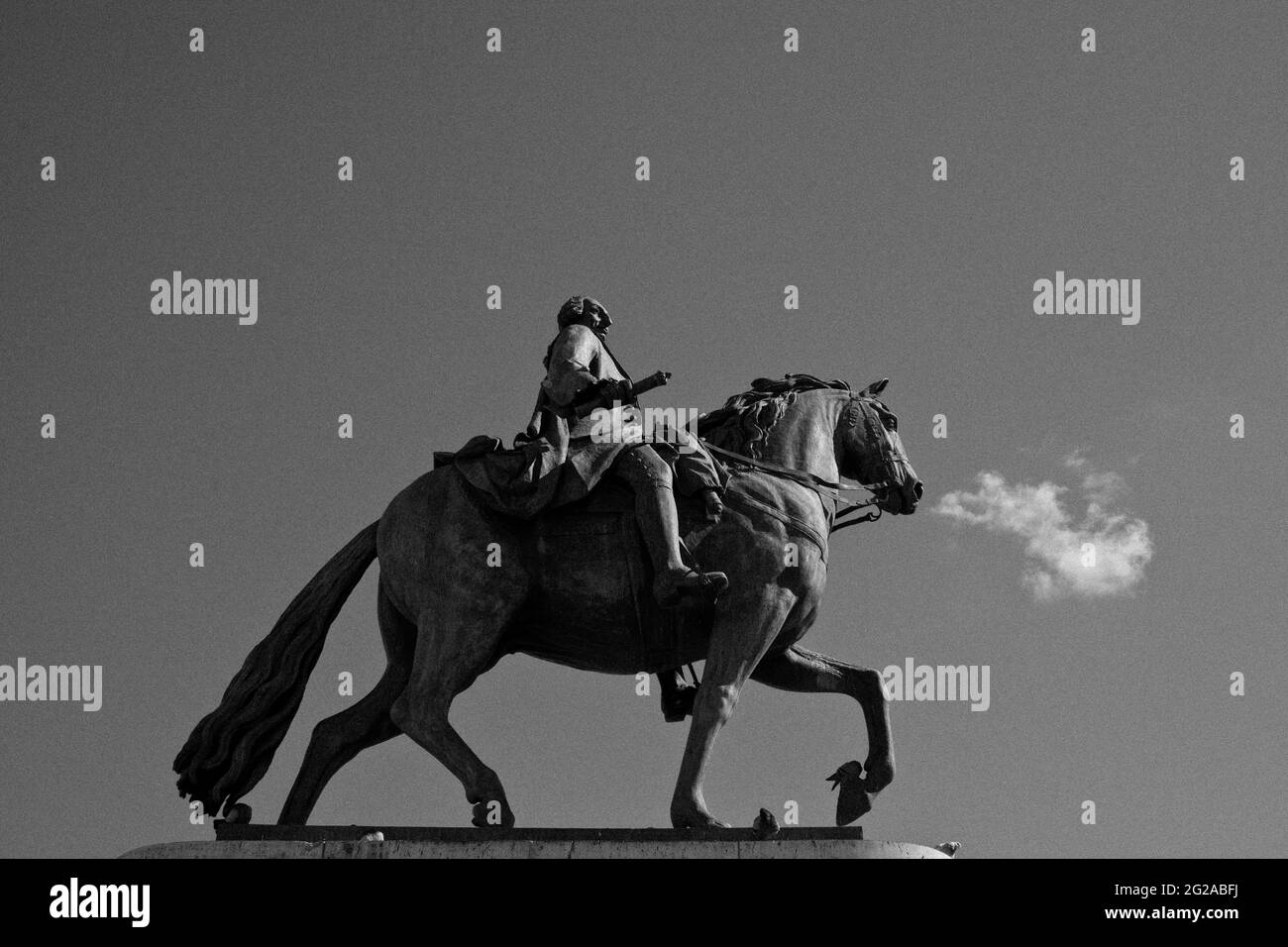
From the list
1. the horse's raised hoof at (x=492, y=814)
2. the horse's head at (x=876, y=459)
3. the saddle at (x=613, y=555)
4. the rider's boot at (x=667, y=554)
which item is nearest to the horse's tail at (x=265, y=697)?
the saddle at (x=613, y=555)

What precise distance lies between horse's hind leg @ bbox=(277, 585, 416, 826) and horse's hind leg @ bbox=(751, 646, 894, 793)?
103 inches

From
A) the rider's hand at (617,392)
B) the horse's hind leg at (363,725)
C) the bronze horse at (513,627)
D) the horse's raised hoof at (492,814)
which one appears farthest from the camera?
the rider's hand at (617,392)

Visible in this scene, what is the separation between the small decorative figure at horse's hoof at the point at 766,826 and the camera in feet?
43.5

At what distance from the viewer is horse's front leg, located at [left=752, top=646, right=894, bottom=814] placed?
587 inches


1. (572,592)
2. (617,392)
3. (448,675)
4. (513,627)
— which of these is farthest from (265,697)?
(617,392)

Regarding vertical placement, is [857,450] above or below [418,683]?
above

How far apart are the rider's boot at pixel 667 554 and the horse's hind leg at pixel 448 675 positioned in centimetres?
118

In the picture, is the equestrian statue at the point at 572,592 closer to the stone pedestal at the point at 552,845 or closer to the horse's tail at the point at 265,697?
the horse's tail at the point at 265,697

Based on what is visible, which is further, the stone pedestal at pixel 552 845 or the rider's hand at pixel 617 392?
the rider's hand at pixel 617 392
